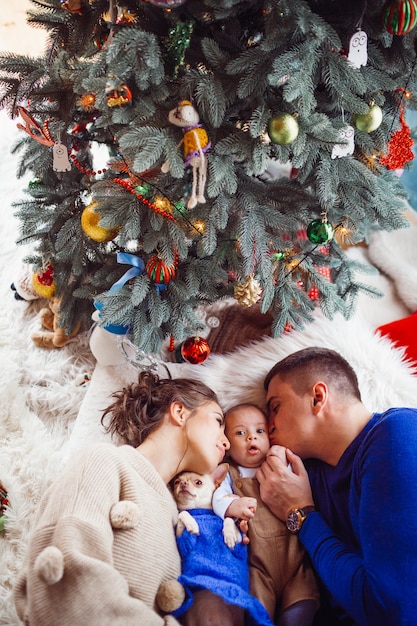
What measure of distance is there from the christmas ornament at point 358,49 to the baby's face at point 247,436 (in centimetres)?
85

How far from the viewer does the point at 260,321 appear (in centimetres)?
169

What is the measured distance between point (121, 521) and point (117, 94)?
2.72ft

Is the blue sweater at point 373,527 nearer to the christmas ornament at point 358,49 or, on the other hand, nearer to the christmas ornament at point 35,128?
the christmas ornament at point 358,49

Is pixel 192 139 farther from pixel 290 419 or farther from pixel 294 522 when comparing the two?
pixel 294 522

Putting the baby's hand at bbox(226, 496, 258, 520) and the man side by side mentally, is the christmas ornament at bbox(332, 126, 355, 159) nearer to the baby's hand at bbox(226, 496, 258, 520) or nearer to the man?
the man

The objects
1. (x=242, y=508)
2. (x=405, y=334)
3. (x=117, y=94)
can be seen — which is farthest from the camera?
(x=405, y=334)

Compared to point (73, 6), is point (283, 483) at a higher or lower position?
lower

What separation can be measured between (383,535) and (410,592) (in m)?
0.10

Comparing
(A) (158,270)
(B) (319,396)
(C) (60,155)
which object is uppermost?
(C) (60,155)

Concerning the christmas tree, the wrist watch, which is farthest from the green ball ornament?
the wrist watch

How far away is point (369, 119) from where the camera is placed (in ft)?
3.89

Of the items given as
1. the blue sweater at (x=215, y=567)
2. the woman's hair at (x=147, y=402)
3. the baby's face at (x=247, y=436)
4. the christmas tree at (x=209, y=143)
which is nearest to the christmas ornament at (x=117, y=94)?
the christmas tree at (x=209, y=143)

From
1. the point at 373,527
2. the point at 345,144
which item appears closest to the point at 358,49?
the point at 345,144

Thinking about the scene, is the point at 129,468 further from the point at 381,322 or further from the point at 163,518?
the point at 381,322
